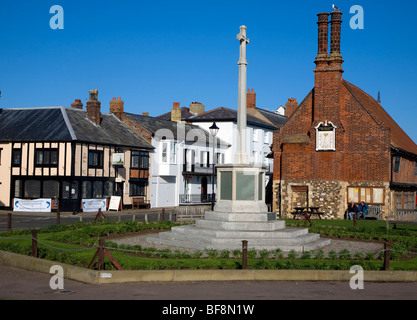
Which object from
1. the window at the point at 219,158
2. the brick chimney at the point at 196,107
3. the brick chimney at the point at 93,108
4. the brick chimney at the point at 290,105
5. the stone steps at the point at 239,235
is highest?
the brick chimney at the point at 290,105

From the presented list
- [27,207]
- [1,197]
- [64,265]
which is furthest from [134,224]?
[1,197]

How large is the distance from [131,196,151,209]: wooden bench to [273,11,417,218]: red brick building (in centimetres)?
1329

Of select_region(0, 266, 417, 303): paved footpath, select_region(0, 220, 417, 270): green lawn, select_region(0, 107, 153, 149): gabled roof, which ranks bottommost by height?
select_region(0, 266, 417, 303): paved footpath

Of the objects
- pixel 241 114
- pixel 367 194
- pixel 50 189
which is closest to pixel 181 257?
pixel 241 114

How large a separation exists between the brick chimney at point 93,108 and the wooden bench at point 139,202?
7296mm

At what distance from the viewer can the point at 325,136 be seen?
1420 inches

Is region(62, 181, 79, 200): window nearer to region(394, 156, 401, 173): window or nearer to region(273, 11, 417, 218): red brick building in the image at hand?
region(273, 11, 417, 218): red brick building

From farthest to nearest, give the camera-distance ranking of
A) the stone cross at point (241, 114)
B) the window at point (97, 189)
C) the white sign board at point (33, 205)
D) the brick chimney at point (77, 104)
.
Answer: the brick chimney at point (77, 104) → the window at point (97, 189) → the white sign board at point (33, 205) → the stone cross at point (241, 114)

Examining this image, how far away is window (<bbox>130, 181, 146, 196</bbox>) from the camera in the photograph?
45688 millimetres

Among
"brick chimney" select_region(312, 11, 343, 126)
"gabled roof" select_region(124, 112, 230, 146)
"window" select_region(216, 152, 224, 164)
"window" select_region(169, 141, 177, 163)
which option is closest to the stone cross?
"brick chimney" select_region(312, 11, 343, 126)

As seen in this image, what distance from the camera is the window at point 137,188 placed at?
45.7 meters

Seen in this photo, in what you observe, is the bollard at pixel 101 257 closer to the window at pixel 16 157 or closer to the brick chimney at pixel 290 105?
the window at pixel 16 157

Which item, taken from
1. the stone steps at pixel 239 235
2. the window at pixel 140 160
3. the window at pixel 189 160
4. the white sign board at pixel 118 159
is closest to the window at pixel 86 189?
the white sign board at pixel 118 159
